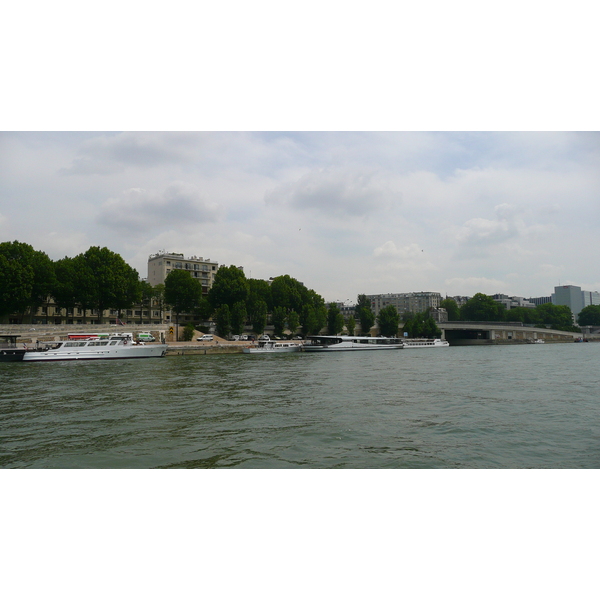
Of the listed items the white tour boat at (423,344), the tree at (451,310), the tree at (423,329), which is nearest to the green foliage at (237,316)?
the white tour boat at (423,344)

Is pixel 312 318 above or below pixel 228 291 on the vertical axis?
below

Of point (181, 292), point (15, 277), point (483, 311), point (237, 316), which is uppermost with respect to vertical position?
point (15, 277)

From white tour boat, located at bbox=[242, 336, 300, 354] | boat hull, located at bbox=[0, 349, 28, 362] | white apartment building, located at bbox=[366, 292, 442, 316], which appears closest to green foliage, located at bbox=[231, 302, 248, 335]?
white tour boat, located at bbox=[242, 336, 300, 354]

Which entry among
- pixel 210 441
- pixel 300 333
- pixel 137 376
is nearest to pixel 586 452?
pixel 210 441

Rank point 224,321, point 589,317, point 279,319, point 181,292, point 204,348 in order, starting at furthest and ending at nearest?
point 589,317
point 279,319
point 181,292
point 224,321
point 204,348

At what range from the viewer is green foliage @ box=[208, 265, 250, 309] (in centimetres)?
4466

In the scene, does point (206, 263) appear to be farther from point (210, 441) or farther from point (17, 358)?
point (210, 441)

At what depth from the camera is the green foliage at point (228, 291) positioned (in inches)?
1758

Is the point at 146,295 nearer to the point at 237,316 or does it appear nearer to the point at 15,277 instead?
the point at 237,316

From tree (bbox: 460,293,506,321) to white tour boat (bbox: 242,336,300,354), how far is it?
3749 cm

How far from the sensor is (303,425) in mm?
7570

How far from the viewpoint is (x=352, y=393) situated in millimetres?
11492

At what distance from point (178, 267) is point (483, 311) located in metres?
42.1

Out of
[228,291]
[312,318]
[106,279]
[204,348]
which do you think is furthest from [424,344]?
[106,279]
